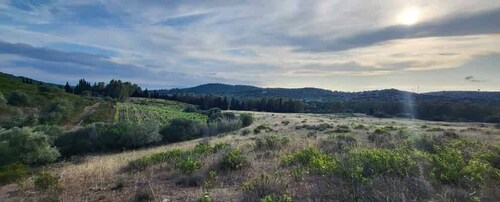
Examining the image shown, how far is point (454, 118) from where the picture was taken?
6297 cm

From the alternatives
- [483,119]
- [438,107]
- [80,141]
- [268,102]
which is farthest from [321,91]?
[80,141]

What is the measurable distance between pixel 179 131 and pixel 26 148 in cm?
1478

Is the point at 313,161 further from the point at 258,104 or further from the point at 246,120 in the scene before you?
the point at 258,104

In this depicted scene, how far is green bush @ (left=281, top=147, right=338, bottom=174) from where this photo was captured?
24.1ft

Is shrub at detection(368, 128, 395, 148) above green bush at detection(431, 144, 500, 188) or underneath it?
underneath

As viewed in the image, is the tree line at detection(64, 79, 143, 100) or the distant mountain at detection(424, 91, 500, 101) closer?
the distant mountain at detection(424, 91, 500, 101)

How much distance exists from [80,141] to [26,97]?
40.0 meters

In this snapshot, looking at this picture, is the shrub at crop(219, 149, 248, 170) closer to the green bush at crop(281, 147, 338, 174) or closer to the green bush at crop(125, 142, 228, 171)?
the green bush at crop(125, 142, 228, 171)

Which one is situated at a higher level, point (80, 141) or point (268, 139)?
point (268, 139)

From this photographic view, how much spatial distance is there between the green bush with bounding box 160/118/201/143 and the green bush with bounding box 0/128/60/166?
41.4ft

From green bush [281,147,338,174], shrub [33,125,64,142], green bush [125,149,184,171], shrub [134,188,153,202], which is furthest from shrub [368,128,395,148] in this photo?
shrub [33,125,64,142]

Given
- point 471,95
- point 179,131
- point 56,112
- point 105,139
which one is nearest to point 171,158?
point 105,139

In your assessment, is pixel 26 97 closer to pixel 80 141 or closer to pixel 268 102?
pixel 80 141

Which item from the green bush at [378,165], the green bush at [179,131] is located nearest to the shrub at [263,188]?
the green bush at [378,165]
